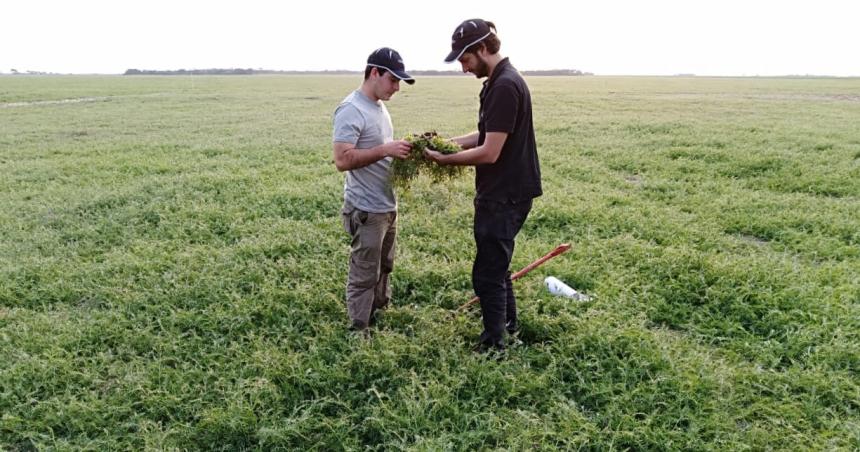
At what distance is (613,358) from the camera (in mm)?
3703

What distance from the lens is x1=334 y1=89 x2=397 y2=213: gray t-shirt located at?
334 cm

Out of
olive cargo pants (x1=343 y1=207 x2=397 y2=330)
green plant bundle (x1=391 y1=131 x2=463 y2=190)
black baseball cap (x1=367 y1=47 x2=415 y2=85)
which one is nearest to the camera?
black baseball cap (x1=367 y1=47 x2=415 y2=85)

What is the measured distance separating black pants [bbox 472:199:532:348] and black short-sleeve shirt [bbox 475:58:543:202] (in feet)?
0.28

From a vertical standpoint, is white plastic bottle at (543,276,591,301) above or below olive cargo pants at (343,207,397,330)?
below

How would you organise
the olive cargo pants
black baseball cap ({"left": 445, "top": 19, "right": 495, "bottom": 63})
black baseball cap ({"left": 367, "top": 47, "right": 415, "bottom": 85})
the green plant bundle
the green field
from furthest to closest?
1. the olive cargo pants
2. the green plant bundle
3. black baseball cap ({"left": 367, "top": 47, "right": 415, "bottom": 85})
4. the green field
5. black baseball cap ({"left": 445, "top": 19, "right": 495, "bottom": 63})

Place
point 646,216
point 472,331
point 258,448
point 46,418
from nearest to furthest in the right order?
point 258,448 < point 46,418 < point 472,331 < point 646,216

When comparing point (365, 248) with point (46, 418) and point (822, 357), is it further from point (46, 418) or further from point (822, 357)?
point (822, 357)

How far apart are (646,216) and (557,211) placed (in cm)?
116

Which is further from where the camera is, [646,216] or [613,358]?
[646,216]

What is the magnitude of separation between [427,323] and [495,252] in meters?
1.07

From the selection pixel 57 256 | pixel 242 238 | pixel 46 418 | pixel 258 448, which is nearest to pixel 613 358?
pixel 258 448

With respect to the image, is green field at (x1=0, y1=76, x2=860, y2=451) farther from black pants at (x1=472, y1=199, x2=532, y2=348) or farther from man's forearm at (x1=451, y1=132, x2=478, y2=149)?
man's forearm at (x1=451, y1=132, x2=478, y2=149)

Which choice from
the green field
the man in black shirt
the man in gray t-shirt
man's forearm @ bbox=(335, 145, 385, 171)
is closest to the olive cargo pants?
the man in gray t-shirt

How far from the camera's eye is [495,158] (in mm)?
3137
